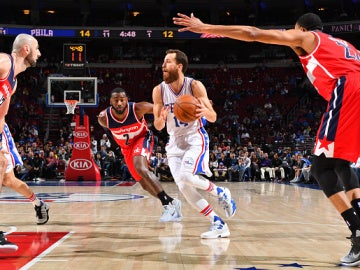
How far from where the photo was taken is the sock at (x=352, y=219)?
11.2 ft

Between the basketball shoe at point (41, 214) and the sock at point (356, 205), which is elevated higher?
the sock at point (356, 205)

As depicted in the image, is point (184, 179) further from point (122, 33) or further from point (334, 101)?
point (122, 33)

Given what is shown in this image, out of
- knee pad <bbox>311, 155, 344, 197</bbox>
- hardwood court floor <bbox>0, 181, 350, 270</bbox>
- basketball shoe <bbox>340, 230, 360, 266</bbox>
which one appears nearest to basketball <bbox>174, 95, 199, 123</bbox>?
hardwood court floor <bbox>0, 181, 350, 270</bbox>

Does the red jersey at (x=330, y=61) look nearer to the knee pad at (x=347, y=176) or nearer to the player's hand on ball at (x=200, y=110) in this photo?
the knee pad at (x=347, y=176)

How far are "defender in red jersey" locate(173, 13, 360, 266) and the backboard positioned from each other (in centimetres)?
1347

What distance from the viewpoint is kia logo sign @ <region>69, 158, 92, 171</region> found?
15.9 m

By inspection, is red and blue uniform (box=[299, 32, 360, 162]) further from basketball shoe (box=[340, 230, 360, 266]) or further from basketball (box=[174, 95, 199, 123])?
basketball (box=[174, 95, 199, 123])

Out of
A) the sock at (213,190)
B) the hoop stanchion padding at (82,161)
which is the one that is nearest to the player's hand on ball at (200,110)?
the sock at (213,190)

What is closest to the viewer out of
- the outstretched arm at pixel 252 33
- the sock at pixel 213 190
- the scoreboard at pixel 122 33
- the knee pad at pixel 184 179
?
the outstretched arm at pixel 252 33

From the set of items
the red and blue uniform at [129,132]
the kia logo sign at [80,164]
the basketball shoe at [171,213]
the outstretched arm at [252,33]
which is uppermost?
the outstretched arm at [252,33]

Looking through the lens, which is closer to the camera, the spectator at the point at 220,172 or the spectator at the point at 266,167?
the spectator at the point at 220,172

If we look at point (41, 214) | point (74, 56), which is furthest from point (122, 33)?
point (41, 214)

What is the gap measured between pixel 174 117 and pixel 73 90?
1218cm

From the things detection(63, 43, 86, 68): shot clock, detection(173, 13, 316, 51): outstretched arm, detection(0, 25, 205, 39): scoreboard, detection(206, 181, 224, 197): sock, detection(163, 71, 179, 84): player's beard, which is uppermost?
detection(0, 25, 205, 39): scoreboard
